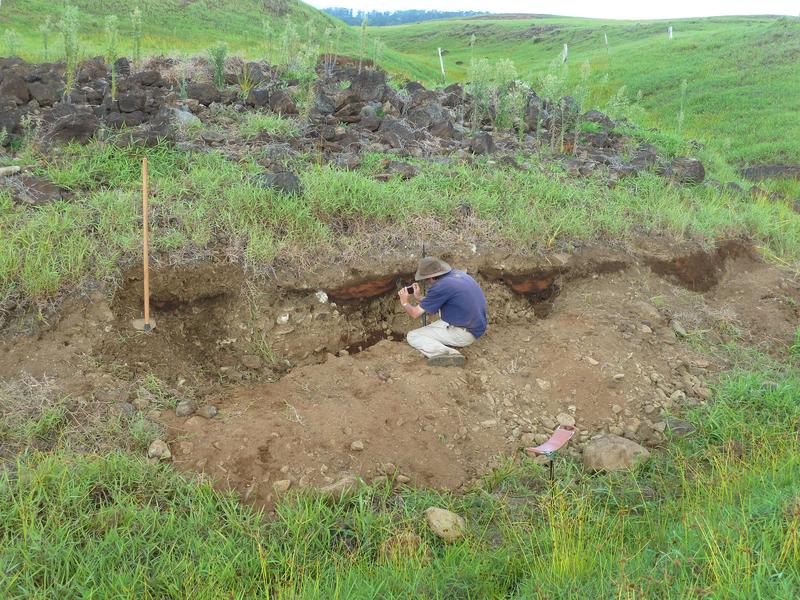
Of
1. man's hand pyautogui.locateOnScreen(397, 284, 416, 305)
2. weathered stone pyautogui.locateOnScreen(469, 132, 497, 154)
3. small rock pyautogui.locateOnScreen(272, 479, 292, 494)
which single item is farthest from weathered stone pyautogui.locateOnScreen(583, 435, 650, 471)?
weathered stone pyautogui.locateOnScreen(469, 132, 497, 154)

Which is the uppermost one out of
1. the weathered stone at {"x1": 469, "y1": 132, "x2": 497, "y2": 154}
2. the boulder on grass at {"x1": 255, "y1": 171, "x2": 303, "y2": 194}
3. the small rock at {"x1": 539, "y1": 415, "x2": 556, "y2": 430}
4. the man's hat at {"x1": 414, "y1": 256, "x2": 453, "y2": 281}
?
the weathered stone at {"x1": 469, "y1": 132, "x2": 497, "y2": 154}

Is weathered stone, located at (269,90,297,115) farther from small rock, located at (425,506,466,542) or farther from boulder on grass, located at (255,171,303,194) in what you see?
small rock, located at (425,506,466,542)

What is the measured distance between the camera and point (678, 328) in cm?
509

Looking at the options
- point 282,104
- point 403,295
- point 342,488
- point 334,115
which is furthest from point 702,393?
point 282,104

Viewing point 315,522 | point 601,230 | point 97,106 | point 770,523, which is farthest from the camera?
point 97,106

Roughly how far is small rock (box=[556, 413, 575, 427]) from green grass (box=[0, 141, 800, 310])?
71.0 inches

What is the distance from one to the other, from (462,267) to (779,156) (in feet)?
26.7

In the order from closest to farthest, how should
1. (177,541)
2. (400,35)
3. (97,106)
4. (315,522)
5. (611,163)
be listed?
1. (177,541)
2. (315,522)
3. (97,106)
4. (611,163)
5. (400,35)

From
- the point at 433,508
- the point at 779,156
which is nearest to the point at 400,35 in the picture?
the point at 779,156

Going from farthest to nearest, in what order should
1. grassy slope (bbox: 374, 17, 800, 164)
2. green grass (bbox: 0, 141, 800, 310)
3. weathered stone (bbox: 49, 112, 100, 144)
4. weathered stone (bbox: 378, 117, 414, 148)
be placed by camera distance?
1. grassy slope (bbox: 374, 17, 800, 164)
2. weathered stone (bbox: 378, 117, 414, 148)
3. weathered stone (bbox: 49, 112, 100, 144)
4. green grass (bbox: 0, 141, 800, 310)

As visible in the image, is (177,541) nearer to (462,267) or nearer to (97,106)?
(462,267)

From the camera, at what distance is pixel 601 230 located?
Answer: 19.5 feet

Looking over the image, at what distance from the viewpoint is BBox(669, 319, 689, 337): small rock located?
5055mm

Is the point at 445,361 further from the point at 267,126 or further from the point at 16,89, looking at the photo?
the point at 16,89
